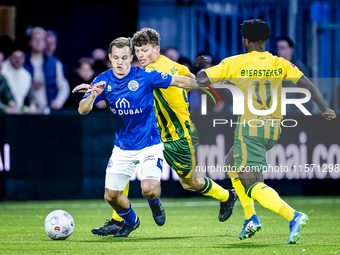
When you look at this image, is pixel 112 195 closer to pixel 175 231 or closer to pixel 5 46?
pixel 175 231

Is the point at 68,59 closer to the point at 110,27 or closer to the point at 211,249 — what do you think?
the point at 110,27

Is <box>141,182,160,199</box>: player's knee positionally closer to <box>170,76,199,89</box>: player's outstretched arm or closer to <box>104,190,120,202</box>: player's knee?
<box>104,190,120,202</box>: player's knee

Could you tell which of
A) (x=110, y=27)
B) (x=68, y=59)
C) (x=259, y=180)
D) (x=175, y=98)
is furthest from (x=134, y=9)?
(x=259, y=180)

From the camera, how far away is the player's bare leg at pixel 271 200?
17.8ft

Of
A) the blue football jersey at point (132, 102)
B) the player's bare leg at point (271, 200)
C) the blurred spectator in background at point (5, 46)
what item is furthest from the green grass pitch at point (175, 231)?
the blurred spectator in background at point (5, 46)

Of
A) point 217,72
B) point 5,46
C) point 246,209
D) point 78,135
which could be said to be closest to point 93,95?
point 217,72

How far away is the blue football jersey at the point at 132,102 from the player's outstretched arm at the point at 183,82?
56 millimetres

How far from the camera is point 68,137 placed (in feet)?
32.8

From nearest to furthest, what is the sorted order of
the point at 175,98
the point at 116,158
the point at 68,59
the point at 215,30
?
the point at 116,158 < the point at 175,98 < the point at 215,30 < the point at 68,59

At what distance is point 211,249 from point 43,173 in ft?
16.1

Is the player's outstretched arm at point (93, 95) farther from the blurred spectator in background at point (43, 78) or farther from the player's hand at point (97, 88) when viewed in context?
the blurred spectator in background at point (43, 78)

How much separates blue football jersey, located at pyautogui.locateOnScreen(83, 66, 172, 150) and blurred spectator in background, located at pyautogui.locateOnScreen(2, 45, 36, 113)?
3.86 m

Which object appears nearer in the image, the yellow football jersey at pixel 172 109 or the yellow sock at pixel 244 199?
the yellow sock at pixel 244 199

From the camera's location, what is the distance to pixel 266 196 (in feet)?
18.6
